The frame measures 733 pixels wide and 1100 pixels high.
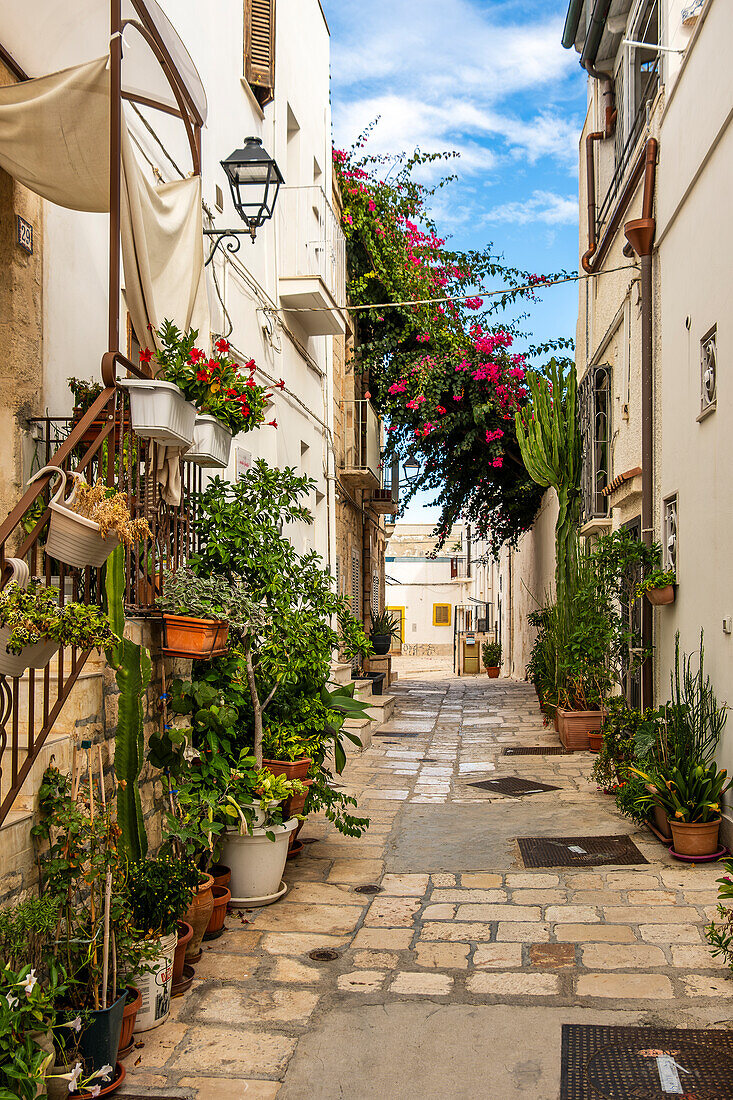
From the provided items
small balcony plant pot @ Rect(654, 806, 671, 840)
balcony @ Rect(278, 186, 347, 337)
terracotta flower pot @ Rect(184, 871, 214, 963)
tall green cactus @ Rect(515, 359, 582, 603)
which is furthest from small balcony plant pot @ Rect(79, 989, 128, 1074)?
tall green cactus @ Rect(515, 359, 582, 603)

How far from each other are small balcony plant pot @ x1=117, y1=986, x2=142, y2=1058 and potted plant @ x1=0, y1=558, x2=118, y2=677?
4.69 ft

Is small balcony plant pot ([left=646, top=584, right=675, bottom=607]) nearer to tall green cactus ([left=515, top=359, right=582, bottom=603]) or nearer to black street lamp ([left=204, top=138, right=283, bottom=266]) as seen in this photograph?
black street lamp ([left=204, top=138, right=283, bottom=266])

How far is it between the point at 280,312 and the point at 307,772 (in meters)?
5.52

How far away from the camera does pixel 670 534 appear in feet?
25.3

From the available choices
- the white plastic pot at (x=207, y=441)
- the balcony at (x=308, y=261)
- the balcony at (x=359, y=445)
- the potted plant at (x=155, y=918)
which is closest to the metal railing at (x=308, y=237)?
the balcony at (x=308, y=261)

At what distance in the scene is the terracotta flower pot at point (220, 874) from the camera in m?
5.07

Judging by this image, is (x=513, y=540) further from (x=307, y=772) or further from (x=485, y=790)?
(x=307, y=772)

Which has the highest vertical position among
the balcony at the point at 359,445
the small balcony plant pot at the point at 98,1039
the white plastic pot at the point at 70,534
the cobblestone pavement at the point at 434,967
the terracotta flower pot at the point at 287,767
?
the balcony at the point at 359,445

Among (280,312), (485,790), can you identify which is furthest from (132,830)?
(280,312)

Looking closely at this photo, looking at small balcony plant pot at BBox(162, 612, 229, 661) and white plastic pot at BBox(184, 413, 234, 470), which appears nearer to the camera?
small balcony plant pot at BBox(162, 612, 229, 661)

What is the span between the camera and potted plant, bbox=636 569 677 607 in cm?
739

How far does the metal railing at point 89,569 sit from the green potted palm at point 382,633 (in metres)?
11.5

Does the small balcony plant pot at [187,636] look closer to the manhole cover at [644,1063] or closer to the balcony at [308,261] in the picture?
the manhole cover at [644,1063]

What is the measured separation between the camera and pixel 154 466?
4.79 m
